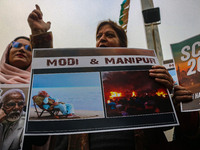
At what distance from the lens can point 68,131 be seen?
65 centimetres

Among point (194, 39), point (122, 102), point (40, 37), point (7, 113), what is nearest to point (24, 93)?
point (7, 113)

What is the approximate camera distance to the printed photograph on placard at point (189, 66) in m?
0.77

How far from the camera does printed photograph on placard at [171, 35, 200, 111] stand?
77 centimetres

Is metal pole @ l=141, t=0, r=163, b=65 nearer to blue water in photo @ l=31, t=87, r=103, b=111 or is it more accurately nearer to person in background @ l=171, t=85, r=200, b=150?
person in background @ l=171, t=85, r=200, b=150

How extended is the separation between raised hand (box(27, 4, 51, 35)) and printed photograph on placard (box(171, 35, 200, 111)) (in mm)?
781

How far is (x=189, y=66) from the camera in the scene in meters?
0.83

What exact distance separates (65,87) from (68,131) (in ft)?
0.59

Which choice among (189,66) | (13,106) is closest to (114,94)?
(189,66)

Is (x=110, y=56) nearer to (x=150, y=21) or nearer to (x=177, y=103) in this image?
(x=177, y=103)

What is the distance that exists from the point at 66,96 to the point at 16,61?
3.28ft

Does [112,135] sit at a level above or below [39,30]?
below

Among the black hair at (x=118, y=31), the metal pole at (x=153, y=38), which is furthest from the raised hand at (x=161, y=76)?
the metal pole at (x=153, y=38)

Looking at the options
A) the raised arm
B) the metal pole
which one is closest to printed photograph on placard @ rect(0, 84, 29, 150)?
the raised arm

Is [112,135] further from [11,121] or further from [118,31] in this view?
[118,31]
